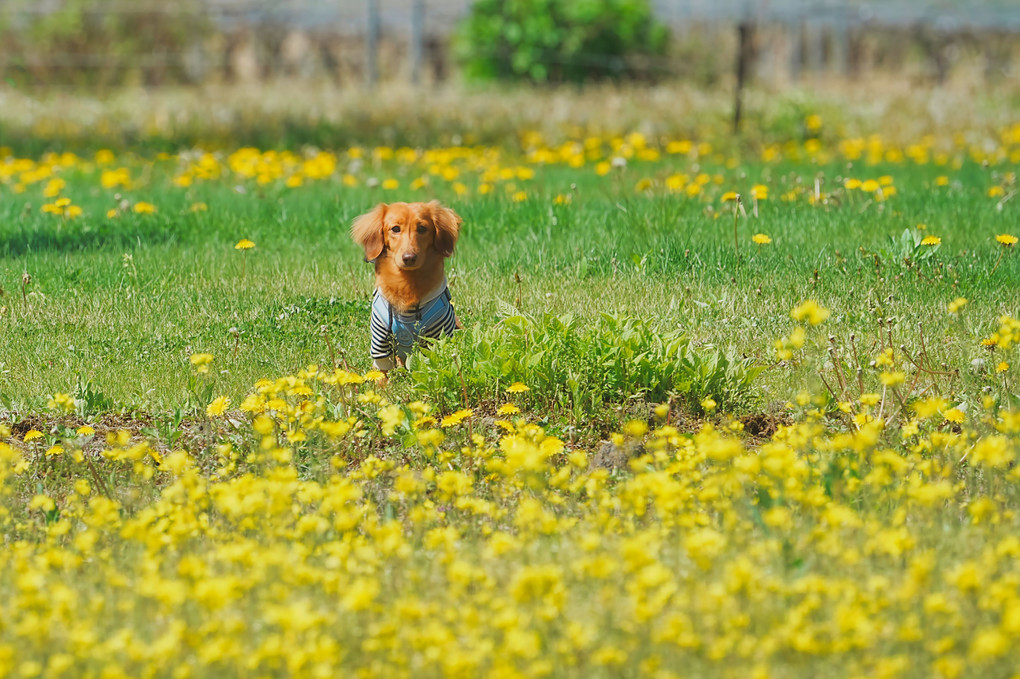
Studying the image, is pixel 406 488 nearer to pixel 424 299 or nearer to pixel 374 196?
pixel 424 299

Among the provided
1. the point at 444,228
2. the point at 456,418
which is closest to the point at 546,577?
the point at 456,418

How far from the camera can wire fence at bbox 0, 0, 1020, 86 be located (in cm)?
1873

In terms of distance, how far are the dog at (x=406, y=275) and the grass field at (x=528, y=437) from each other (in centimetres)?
16

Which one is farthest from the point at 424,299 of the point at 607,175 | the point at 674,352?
the point at 607,175

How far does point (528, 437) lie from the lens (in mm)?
4027

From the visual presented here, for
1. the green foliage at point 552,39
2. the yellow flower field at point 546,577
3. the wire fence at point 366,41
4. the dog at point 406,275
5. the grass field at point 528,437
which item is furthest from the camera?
the wire fence at point 366,41

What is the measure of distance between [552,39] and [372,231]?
44.5 feet

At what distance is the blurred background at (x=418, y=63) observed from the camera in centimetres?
1292

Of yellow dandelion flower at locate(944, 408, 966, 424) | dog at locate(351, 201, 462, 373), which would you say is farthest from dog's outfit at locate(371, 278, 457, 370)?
yellow dandelion flower at locate(944, 408, 966, 424)

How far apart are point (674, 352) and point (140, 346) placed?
250 centimetres

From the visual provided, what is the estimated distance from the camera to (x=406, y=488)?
3.08m

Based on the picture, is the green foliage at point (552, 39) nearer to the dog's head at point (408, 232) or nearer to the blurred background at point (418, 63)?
the blurred background at point (418, 63)

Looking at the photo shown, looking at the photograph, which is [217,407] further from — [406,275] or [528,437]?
[528,437]

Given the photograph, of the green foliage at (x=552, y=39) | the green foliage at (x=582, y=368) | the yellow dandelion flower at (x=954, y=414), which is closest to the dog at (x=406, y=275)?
the green foliage at (x=582, y=368)
